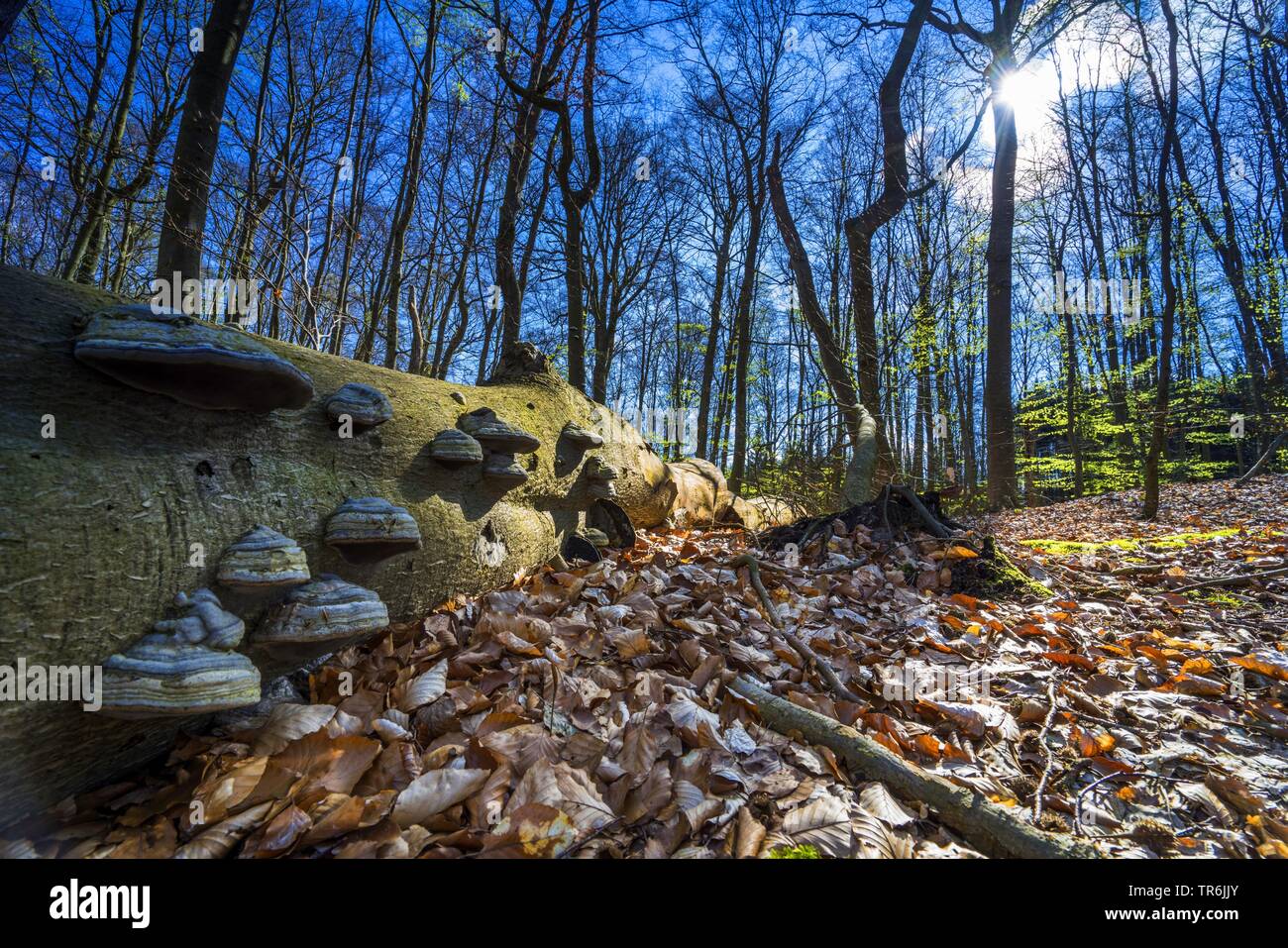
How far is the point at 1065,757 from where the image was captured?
2.00 m

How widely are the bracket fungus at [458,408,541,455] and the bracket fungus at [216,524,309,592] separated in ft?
3.91

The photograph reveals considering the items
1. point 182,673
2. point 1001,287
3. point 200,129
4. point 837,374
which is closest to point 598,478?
point 182,673

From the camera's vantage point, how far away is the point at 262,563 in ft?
5.46

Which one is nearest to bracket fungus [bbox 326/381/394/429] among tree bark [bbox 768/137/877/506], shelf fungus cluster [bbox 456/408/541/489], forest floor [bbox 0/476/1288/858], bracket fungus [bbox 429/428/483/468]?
bracket fungus [bbox 429/428/483/468]

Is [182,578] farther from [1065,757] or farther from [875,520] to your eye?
[875,520]

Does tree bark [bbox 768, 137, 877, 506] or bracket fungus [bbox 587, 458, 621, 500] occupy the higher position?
tree bark [bbox 768, 137, 877, 506]

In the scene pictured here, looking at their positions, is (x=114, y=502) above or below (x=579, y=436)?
below

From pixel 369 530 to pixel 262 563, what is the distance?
15.6 inches

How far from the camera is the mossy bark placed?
1356 mm

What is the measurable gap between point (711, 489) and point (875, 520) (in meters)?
3.44

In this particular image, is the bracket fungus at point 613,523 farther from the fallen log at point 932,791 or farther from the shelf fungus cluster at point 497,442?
the fallen log at point 932,791

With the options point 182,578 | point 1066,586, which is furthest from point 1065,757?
point 182,578

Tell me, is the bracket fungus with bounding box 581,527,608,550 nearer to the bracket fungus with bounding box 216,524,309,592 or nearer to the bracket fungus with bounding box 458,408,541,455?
the bracket fungus with bounding box 458,408,541,455

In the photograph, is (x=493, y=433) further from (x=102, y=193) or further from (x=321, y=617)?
(x=102, y=193)
